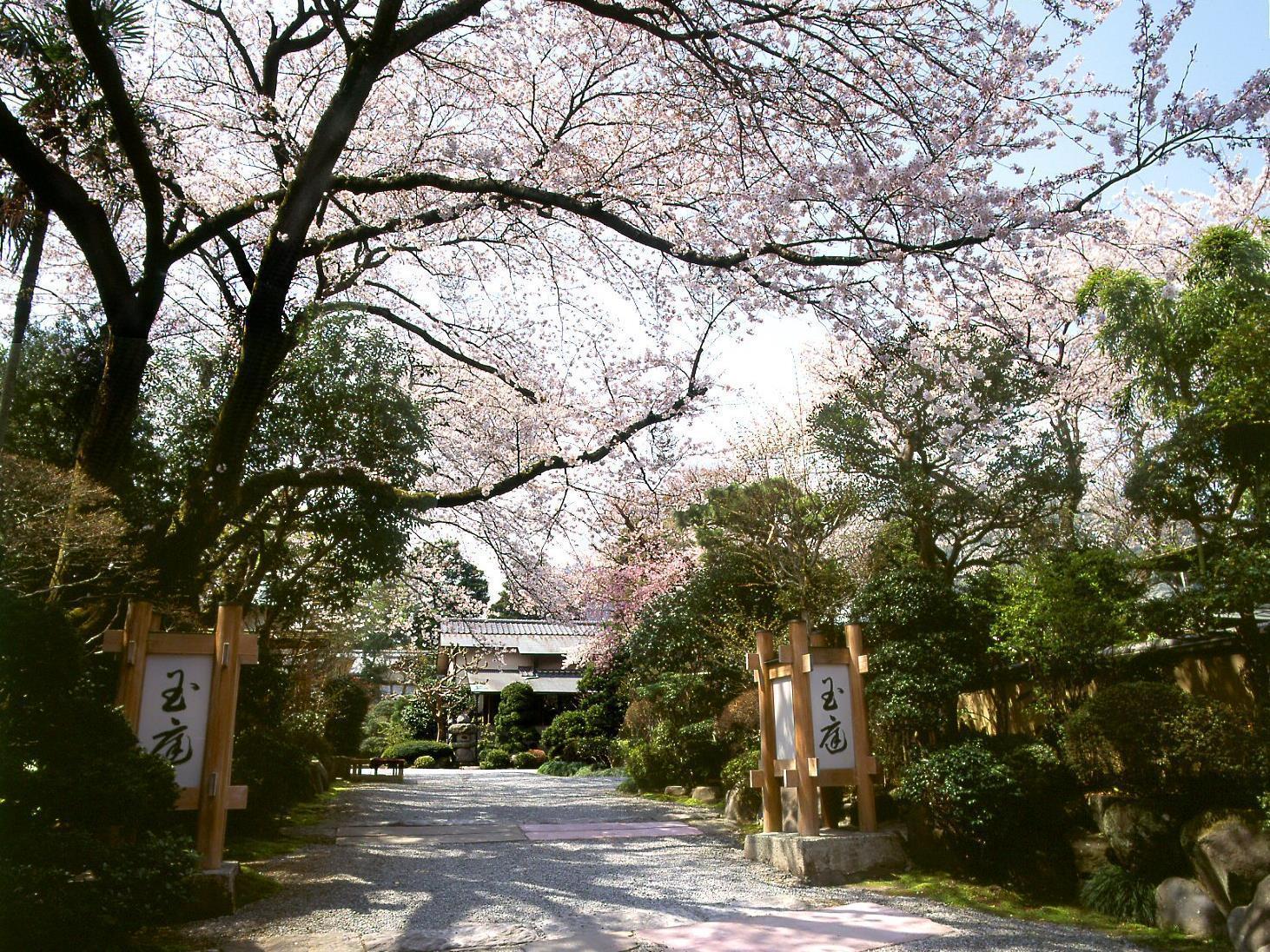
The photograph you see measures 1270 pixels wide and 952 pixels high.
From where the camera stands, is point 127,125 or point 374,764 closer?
point 127,125

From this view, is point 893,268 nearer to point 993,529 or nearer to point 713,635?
point 993,529

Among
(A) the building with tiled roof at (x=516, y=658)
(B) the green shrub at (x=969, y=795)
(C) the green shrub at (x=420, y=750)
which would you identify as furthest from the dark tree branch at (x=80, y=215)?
(C) the green shrub at (x=420, y=750)

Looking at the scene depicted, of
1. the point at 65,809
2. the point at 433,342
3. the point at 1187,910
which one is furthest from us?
the point at 433,342

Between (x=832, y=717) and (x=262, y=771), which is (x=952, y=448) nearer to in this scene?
(x=832, y=717)

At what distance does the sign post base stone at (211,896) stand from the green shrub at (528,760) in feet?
49.2

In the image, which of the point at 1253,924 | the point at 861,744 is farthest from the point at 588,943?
the point at 1253,924

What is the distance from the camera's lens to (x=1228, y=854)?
3984mm

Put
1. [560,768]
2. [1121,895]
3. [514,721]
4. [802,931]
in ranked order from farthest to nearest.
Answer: [514,721]
[560,768]
[1121,895]
[802,931]

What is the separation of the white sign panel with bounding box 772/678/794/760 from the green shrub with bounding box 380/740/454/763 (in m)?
15.7

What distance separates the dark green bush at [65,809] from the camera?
3184mm

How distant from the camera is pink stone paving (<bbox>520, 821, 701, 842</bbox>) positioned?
25.3 ft

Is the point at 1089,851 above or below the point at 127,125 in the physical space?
below

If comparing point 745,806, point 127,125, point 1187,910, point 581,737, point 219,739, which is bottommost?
point 1187,910

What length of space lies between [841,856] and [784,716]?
1055mm
